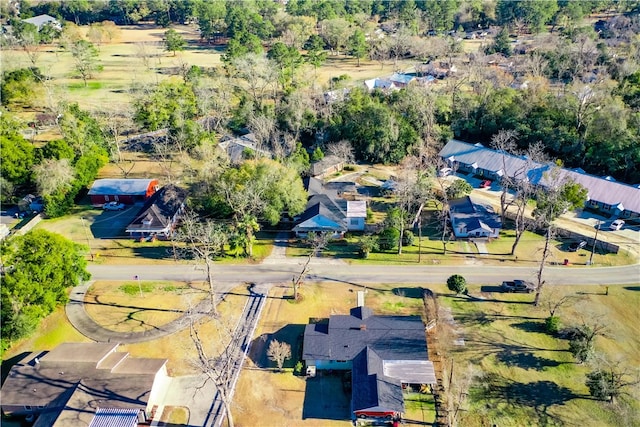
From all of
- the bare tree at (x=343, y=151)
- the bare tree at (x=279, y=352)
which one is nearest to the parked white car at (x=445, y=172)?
the bare tree at (x=343, y=151)

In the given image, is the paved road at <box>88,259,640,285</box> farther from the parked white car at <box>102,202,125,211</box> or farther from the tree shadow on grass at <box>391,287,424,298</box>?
the parked white car at <box>102,202,125,211</box>

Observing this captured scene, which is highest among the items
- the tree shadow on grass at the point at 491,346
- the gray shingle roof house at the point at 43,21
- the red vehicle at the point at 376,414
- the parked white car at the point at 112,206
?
the gray shingle roof house at the point at 43,21

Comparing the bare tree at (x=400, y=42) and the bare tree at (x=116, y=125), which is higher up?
the bare tree at (x=400, y=42)

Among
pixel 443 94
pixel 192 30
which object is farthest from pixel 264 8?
pixel 443 94

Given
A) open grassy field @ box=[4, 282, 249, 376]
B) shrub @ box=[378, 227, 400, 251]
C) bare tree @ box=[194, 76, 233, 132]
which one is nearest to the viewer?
open grassy field @ box=[4, 282, 249, 376]

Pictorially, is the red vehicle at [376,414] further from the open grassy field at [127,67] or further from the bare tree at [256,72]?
the open grassy field at [127,67]

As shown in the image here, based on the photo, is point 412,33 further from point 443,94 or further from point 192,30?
point 192,30

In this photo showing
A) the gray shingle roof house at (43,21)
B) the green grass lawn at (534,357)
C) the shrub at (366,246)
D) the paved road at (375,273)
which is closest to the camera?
the green grass lawn at (534,357)

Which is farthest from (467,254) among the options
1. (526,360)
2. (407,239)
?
(526,360)

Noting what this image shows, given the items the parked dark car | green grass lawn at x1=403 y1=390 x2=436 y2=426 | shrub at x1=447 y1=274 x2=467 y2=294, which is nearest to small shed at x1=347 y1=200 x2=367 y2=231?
shrub at x1=447 y1=274 x2=467 y2=294
